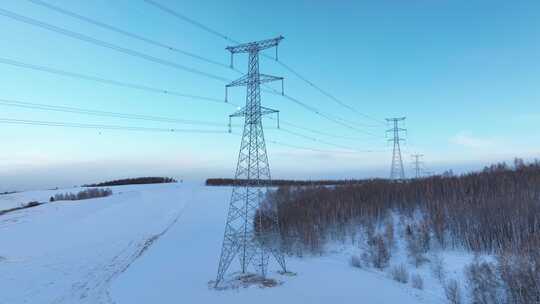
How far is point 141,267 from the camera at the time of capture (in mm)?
11859

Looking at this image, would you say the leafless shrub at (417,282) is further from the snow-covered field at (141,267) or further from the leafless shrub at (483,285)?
the leafless shrub at (483,285)

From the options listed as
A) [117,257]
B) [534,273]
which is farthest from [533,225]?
[117,257]

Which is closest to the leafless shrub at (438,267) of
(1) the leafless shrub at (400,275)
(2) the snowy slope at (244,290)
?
(1) the leafless shrub at (400,275)

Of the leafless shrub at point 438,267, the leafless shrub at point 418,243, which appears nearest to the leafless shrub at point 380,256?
the leafless shrub at point 418,243

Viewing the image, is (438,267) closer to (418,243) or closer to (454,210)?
(418,243)

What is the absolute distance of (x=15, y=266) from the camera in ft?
40.6

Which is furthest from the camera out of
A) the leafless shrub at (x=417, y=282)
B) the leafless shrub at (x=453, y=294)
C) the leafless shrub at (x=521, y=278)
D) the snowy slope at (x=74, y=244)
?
the snowy slope at (x=74, y=244)

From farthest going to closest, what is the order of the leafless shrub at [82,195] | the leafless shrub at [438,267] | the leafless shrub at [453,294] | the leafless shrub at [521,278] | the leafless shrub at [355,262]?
1. the leafless shrub at [82,195]
2. the leafless shrub at [355,262]
3. the leafless shrub at [438,267]
4. the leafless shrub at [453,294]
5. the leafless shrub at [521,278]

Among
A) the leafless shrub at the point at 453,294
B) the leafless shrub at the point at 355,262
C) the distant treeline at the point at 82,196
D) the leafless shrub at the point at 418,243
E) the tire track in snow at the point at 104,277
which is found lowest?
the tire track in snow at the point at 104,277

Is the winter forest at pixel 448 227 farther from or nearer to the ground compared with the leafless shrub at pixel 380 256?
farther from the ground

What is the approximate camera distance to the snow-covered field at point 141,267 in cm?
861

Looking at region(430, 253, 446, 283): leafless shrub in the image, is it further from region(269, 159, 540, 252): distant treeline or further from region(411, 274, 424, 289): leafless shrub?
region(269, 159, 540, 252): distant treeline

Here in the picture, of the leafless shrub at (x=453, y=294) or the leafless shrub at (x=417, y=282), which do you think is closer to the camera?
the leafless shrub at (x=453, y=294)

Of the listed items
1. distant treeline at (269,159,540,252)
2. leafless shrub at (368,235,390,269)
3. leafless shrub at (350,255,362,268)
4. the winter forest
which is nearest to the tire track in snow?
the winter forest
